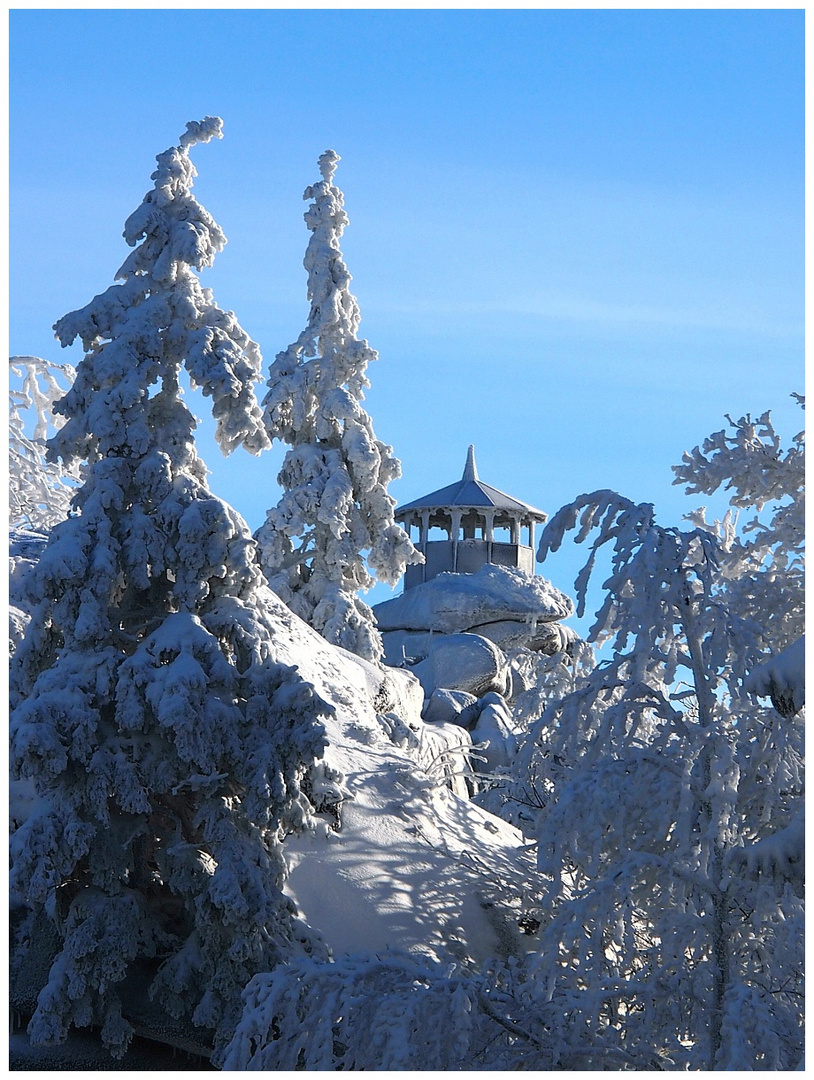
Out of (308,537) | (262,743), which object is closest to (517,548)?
(308,537)

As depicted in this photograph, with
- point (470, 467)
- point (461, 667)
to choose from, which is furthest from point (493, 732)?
point (470, 467)

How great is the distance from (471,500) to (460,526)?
195cm

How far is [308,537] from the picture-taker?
2223cm

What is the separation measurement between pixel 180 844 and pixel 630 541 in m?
4.85

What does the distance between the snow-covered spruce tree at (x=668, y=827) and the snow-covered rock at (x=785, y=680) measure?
5.86ft

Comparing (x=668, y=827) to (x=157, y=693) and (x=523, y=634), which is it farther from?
(x=523, y=634)

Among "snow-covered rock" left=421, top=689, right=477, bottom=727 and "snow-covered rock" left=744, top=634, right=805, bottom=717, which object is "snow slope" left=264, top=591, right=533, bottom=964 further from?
"snow-covered rock" left=421, top=689, right=477, bottom=727

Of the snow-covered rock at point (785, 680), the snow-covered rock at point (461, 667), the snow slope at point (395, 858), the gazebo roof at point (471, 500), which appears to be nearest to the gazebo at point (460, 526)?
the gazebo roof at point (471, 500)

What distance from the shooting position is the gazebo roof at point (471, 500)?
122ft

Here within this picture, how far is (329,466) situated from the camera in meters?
21.9

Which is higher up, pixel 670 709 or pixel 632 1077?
pixel 670 709

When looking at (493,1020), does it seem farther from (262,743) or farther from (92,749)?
(92,749)

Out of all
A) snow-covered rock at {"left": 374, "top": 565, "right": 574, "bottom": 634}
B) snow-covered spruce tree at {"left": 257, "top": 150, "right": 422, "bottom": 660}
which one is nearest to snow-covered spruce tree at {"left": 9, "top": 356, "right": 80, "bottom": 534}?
snow-covered spruce tree at {"left": 257, "top": 150, "right": 422, "bottom": 660}

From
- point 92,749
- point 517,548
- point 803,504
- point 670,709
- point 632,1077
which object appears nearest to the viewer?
point 632,1077
